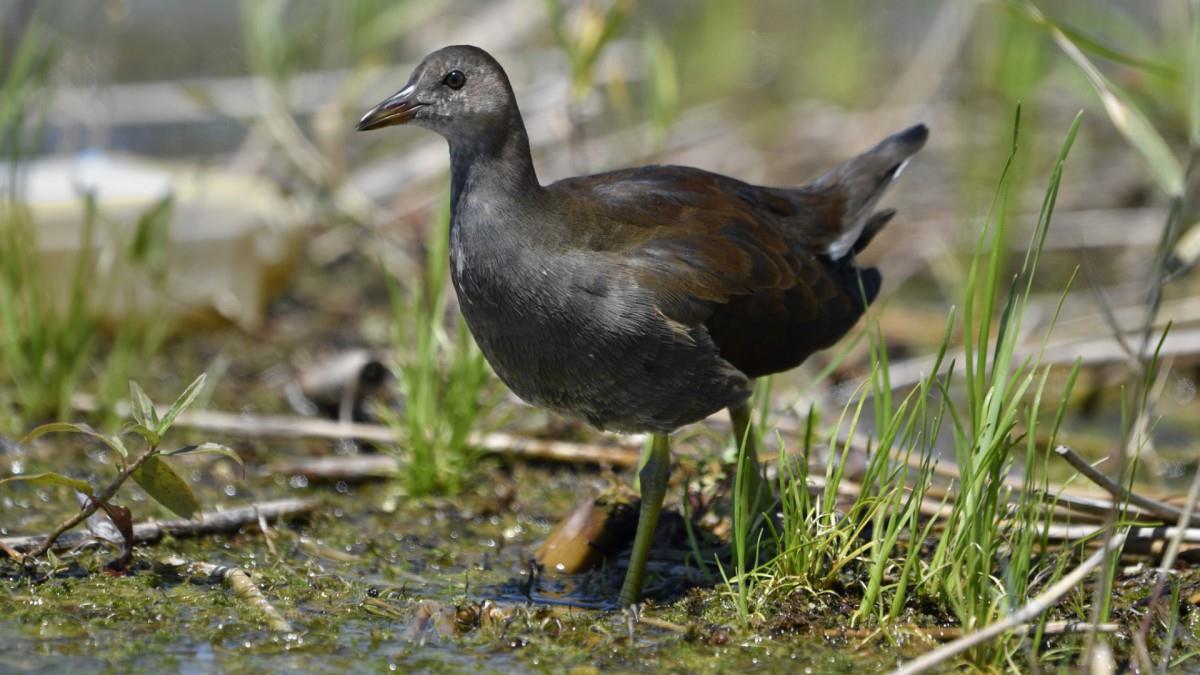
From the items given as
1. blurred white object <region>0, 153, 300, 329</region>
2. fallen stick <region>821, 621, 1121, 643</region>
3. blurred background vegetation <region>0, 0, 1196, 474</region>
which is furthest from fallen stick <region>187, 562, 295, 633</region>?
blurred white object <region>0, 153, 300, 329</region>

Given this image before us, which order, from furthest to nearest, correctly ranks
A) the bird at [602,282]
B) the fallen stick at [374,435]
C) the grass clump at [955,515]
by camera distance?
the fallen stick at [374,435]
the bird at [602,282]
the grass clump at [955,515]

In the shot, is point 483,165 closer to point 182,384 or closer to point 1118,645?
point 1118,645

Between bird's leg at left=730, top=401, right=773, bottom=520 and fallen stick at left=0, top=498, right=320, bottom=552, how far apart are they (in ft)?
4.09

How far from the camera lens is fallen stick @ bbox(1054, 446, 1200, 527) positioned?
3.30 m

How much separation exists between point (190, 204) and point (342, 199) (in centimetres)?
61

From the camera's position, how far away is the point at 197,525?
3.90 meters

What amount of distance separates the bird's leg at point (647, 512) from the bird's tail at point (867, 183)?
832 millimetres

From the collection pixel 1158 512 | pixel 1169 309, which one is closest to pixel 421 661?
pixel 1158 512

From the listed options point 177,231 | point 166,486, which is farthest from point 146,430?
point 177,231

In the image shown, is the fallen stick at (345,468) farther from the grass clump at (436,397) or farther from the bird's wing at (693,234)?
the bird's wing at (693,234)

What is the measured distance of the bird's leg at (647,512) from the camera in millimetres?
3613


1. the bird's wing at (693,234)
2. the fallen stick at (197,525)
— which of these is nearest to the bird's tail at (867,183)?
the bird's wing at (693,234)

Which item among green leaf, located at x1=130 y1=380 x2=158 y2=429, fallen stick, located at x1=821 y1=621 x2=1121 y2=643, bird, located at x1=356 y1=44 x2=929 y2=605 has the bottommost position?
fallen stick, located at x1=821 y1=621 x2=1121 y2=643

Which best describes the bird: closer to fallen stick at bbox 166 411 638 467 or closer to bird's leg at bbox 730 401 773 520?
bird's leg at bbox 730 401 773 520
